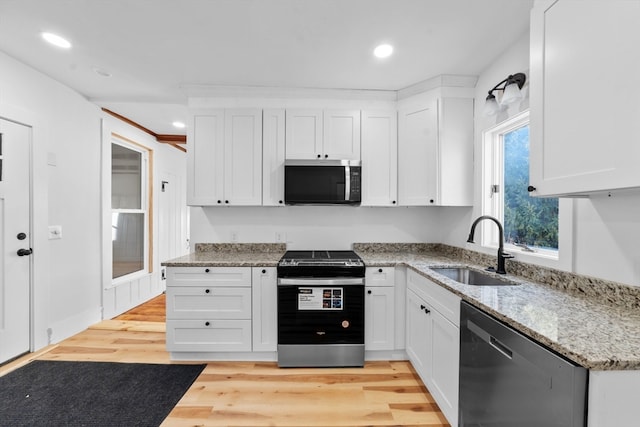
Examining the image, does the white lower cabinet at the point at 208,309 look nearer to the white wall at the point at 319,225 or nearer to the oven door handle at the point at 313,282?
the oven door handle at the point at 313,282

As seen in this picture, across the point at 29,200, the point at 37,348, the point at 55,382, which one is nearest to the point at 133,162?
the point at 29,200

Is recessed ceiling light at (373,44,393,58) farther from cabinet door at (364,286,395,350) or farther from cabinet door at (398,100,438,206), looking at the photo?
cabinet door at (364,286,395,350)

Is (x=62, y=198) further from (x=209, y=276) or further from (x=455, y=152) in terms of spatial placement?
(x=455, y=152)

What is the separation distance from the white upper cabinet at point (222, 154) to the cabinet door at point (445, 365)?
6.34 ft

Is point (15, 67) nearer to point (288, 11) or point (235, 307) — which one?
point (288, 11)

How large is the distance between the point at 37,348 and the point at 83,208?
1347mm

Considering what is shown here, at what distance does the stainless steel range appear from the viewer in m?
2.27

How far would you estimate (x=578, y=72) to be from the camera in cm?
106

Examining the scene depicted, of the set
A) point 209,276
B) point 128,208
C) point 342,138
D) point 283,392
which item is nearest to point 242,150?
point 342,138

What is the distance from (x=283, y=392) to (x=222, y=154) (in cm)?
211

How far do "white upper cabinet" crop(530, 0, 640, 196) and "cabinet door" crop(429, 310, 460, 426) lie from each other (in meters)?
0.91

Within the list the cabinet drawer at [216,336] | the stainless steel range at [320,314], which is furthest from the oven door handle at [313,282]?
the cabinet drawer at [216,336]

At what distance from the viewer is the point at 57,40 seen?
6.51 ft

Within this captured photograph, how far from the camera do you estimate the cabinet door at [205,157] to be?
265cm
